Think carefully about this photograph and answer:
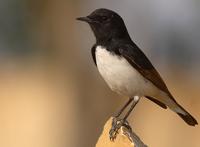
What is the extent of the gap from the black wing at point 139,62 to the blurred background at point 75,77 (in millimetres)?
5306

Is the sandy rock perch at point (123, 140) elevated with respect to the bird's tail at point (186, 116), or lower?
elevated

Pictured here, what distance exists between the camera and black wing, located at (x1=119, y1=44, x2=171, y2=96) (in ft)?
23.4

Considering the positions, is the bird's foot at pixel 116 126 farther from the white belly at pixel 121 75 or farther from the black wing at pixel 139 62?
the black wing at pixel 139 62

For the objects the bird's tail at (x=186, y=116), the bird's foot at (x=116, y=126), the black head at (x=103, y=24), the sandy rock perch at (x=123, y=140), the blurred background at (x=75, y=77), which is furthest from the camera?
the blurred background at (x=75, y=77)

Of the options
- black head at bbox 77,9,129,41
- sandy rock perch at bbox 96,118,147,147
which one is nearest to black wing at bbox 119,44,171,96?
black head at bbox 77,9,129,41

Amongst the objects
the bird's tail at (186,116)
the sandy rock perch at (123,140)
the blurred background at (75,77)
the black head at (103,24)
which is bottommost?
the blurred background at (75,77)

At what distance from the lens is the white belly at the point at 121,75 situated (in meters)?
7.06

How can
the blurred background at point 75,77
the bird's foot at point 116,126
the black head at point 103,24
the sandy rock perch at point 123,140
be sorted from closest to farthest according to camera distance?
the sandy rock perch at point 123,140, the bird's foot at point 116,126, the black head at point 103,24, the blurred background at point 75,77

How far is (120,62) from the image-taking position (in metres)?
7.09

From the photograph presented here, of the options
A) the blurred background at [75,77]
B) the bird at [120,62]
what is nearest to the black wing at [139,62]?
the bird at [120,62]

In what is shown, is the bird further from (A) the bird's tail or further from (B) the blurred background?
(B) the blurred background

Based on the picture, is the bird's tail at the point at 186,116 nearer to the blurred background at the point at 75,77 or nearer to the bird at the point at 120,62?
the bird at the point at 120,62

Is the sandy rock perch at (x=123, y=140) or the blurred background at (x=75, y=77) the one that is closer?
the sandy rock perch at (x=123, y=140)

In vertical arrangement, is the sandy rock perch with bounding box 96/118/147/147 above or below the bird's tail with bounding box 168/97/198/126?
above
